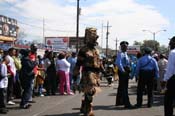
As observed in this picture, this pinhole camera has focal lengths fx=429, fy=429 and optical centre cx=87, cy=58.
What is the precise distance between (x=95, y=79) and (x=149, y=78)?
2881 mm

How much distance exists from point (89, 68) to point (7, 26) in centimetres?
4099

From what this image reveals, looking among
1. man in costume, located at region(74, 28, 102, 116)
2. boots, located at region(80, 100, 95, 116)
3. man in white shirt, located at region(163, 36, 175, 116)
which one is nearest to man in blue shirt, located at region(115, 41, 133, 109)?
man in costume, located at region(74, 28, 102, 116)

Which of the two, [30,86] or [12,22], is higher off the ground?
[12,22]

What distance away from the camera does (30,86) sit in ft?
44.7

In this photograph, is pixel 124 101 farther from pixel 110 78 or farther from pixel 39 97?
pixel 110 78

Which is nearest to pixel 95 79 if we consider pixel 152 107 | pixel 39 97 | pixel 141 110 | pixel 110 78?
pixel 141 110

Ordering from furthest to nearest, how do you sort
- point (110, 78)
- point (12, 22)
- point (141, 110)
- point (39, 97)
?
point (12, 22) → point (110, 78) → point (39, 97) → point (141, 110)

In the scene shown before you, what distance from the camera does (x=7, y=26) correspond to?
168ft

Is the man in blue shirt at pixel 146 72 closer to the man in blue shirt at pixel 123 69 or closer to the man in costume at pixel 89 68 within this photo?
the man in blue shirt at pixel 123 69

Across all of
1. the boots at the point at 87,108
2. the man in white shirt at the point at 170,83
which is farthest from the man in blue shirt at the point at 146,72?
the man in white shirt at the point at 170,83

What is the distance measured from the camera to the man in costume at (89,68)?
11438 mm

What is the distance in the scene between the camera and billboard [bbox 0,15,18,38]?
49250 mm

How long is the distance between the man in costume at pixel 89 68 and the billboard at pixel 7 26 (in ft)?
122

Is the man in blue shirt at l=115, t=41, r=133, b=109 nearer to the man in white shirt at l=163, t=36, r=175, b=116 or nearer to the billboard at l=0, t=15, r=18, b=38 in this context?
the man in white shirt at l=163, t=36, r=175, b=116
